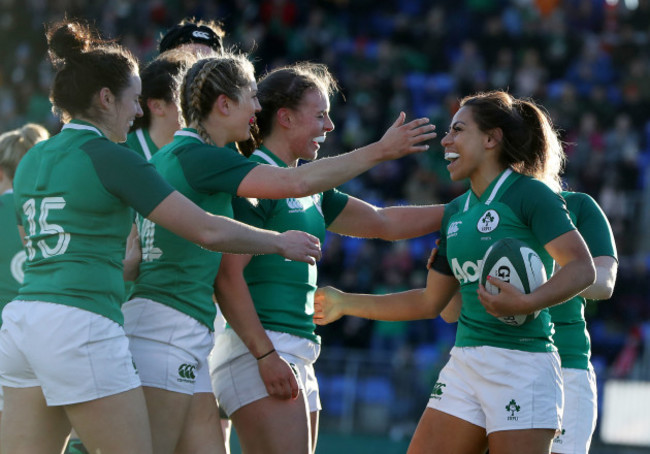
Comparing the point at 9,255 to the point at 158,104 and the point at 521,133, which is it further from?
the point at 521,133

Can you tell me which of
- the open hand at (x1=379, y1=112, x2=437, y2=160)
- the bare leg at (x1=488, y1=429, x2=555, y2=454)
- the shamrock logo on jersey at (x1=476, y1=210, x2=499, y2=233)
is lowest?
the bare leg at (x1=488, y1=429, x2=555, y2=454)

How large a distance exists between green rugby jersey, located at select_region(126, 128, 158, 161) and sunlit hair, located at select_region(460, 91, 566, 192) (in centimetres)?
163

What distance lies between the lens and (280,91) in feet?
15.7

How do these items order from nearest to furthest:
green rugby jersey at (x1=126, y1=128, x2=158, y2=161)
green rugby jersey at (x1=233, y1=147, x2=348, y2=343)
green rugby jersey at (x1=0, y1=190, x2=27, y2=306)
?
green rugby jersey at (x1=233, y1=147, x2=348, y2=343) < green rugby jersey at (x1=126, y1=128, x2=158, y2=161) < green rugby jersey at (x1=0, y1=190, x2=27, y2=306)

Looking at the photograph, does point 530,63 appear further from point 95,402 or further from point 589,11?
point 95,402

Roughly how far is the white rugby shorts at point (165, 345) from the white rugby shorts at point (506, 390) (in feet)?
3.67

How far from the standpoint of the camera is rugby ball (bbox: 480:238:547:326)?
418 cm

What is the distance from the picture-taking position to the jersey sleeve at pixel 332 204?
17.0ft

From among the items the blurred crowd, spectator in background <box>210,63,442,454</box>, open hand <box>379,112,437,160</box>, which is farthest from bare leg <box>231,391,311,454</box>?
the blurred crowd

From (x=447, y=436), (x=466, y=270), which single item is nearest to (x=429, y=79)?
(x=466, y=270)

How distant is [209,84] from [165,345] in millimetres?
1097

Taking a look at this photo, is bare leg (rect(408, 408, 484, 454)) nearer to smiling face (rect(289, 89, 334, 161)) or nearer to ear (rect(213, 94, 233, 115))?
smiling face (rect(289, 89, 334, 161))

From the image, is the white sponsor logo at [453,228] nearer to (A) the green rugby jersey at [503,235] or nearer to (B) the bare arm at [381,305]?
(A) the green rugby jersey at [503,235]

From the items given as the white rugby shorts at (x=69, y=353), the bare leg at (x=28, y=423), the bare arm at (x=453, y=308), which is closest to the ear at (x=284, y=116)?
the bare arm at (x=453, y=308)
